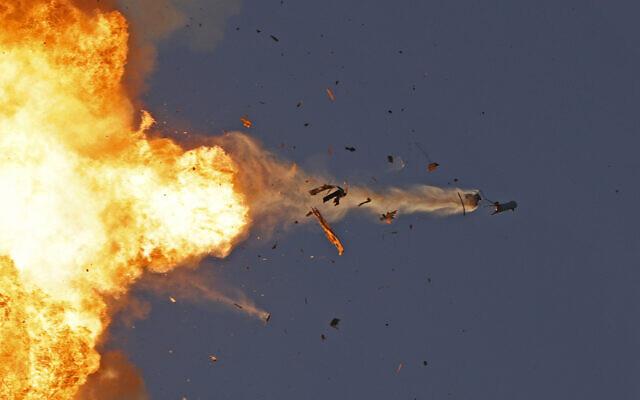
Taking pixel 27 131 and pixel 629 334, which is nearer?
pixel 27 131

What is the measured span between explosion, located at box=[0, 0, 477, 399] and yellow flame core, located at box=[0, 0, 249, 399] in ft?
0.03

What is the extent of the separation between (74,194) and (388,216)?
126 inches

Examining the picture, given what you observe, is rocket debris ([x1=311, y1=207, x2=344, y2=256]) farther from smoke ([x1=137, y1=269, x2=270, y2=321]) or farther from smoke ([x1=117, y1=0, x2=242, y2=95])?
smoke ([x1=117, y1=0, x2=242, y2=95])

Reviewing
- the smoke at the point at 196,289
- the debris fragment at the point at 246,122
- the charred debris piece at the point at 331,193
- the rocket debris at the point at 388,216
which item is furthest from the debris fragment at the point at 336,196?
the smoke at the point at 196,289

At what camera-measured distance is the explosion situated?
545cm

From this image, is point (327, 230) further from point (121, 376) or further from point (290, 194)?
point (121, 376)

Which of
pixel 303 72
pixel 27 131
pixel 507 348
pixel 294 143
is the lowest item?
pixel 507 348

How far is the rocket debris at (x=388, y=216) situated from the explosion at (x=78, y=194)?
150 centimetres

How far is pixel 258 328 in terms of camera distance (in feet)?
18.9

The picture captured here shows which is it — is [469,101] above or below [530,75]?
below

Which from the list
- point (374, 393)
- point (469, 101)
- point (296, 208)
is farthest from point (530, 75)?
point (374, 393)

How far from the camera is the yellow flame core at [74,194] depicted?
5441 millimetres

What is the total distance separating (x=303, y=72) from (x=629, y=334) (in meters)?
4.60

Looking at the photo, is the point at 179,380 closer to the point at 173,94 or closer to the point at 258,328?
the point at 258,328
